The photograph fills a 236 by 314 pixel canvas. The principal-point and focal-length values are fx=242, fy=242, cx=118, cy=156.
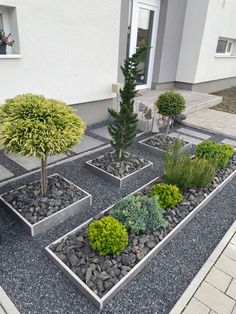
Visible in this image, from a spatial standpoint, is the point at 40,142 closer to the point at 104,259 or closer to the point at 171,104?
the point at 104,259

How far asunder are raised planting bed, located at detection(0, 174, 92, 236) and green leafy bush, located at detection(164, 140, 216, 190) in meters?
1.21

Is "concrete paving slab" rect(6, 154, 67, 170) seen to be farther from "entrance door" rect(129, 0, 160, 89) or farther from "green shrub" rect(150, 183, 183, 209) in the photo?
"entrance door" rect(129, 0, 160, 89)

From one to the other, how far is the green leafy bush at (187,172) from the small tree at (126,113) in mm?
724

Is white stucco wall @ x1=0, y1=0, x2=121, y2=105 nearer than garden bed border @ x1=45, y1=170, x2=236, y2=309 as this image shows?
No

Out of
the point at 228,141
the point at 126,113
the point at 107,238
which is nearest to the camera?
the point at 107,238

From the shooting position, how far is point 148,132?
588 cm

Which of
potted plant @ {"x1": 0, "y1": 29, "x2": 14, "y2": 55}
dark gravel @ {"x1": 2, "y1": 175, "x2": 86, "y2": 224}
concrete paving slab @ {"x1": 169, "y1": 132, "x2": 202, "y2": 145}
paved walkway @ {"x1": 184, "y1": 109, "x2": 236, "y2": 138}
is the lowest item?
concrete paving slab @ {"x1": 169, "y1": 132, "x2": 202, "y2": 145}

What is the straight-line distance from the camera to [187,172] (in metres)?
3.34

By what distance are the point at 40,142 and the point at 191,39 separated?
896cm

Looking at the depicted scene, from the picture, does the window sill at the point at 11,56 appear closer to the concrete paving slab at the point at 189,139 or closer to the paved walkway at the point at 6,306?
the paved walkway at the point at 6,306

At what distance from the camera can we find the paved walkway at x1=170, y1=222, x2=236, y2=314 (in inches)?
79.7

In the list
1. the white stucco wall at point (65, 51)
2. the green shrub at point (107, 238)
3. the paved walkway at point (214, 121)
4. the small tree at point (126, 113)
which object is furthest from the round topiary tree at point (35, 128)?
the paved walkway at point (214, 121)

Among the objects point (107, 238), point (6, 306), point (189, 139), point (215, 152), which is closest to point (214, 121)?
point (189, 139)

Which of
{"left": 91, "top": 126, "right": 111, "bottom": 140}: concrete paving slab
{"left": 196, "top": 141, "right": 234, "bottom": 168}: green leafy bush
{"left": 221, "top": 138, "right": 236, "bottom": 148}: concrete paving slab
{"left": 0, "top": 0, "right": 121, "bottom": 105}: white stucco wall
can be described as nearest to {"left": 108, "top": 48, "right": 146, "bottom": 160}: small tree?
{"left": 196, "top": 141, "right": 234, "bottom": 168}: green leafy bush
